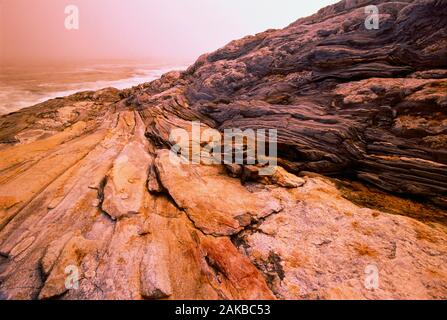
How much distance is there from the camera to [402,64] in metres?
11.6

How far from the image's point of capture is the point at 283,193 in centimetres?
998

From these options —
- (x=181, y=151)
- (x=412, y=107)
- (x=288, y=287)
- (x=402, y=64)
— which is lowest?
(x=288, y=287)

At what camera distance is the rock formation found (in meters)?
6.83

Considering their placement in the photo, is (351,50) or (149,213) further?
(351,50)

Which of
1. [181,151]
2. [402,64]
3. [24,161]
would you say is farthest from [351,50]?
[24,161]

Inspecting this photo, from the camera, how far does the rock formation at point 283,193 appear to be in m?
6.83

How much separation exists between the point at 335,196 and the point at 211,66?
54.7ft

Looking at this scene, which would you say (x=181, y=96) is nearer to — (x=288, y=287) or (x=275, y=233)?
(x=275, y=233)

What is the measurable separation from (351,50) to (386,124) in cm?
567
